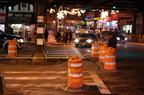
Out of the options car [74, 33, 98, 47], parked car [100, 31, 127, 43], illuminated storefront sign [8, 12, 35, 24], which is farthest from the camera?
parked car [100, 31, 127, 43]

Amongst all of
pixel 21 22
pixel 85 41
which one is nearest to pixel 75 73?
pixel 85 41

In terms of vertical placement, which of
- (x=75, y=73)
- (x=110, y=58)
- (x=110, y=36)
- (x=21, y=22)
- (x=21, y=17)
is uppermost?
(x=21, y=17)

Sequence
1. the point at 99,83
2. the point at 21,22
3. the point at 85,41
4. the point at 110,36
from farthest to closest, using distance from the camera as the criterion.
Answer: the point at 110,36 → the point at 21,22 → the point at 85,41 → the point at 99,83

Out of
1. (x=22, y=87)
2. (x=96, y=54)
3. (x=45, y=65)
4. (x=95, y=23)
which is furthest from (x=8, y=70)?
(x=95, y=23)

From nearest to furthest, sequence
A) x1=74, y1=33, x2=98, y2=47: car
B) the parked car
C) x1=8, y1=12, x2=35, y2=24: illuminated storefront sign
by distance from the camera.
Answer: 1. x1=74, y1=33, x2=98, y2=47: car
2. x1=8, y1=12, x2=35, y2=24: illuminated storefront sign
3. the parked car

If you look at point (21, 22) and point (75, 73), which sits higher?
point (21, 22)

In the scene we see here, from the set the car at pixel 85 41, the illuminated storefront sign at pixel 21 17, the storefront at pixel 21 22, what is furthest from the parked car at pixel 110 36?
the illuminated storefront sign at pixel 21 17

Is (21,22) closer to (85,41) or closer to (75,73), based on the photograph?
(85,41)

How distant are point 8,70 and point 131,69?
623 cm

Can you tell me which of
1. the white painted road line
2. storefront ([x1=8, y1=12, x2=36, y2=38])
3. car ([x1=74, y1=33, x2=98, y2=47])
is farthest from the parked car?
the white painted road line

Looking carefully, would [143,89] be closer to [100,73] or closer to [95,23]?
[100,73]

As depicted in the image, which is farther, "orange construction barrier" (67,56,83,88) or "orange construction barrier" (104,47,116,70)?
"orange construction barrier" (104,47,116,70)

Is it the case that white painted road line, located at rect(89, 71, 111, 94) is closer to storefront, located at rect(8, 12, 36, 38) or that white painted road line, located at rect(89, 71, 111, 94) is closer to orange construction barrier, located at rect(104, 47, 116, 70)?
orange construction barrier, located at rect(104, 47, 116, 70)

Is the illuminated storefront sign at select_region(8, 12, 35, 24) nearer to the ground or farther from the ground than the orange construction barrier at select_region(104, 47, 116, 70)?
farther from the ground
